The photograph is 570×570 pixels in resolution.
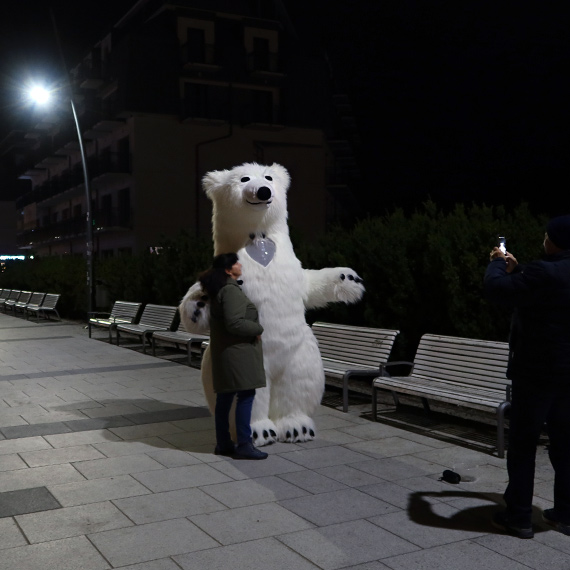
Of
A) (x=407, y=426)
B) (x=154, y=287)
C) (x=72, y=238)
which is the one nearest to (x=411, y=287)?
(x=407, y=426)

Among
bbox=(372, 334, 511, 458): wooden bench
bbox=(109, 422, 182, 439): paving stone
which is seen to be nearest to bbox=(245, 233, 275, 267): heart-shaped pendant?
bbox=(372, 334, 511, 458): wooden bench

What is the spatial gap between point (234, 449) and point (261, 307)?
3.95 feet

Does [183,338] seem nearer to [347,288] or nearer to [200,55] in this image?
[347,288]

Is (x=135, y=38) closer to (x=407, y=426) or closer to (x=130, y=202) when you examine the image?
(x=130, y=202)

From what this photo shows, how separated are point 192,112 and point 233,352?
3139 cm

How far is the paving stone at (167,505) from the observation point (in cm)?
451

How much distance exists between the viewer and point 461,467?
18.3 ft

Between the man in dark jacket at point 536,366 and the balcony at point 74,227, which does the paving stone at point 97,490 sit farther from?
the balcony at point 74,227

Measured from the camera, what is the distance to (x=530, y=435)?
411cm

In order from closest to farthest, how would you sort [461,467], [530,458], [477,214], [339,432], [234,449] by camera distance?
[530,458]
[461,467]
[234,449]
[339,432]
[477,214]

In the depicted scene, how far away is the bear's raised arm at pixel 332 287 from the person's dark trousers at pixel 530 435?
276 cm

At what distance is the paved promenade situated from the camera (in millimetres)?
3873

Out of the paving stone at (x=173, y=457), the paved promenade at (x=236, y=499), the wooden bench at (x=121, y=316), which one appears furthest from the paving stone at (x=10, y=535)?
the wooden bench at (x=121, y=316)

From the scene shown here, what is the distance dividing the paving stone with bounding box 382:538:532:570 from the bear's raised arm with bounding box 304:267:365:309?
10.4 ft
